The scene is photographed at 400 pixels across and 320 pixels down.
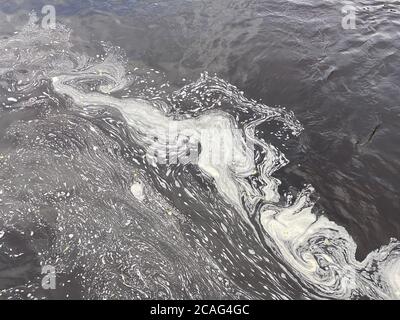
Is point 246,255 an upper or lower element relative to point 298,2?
lower

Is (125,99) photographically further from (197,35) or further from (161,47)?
(197,35)

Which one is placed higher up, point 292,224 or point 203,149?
point 203,149

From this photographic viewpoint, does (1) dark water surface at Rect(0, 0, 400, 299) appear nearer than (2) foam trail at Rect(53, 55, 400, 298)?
No

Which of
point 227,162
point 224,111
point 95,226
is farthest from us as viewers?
point 224,111

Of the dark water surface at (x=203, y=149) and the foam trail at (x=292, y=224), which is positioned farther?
the dark water surface at (x=203, y=149)

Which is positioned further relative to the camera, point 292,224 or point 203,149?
point 203,149
